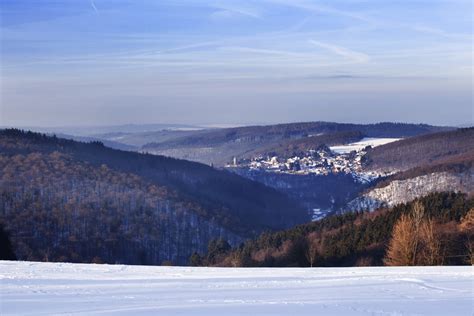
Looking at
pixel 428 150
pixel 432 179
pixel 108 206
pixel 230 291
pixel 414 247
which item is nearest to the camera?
pixel 230 291

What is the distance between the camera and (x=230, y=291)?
1483 cm

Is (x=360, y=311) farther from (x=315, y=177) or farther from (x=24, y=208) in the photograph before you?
(x=315, y=177)

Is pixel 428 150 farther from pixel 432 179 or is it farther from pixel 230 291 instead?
pixel 230 291

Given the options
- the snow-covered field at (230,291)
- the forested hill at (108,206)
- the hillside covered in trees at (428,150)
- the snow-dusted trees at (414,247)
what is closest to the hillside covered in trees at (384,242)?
the snow-dusted trees at (414,247)

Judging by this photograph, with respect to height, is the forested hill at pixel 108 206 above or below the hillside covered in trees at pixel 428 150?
below

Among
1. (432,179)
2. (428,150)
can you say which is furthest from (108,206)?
(428,150)

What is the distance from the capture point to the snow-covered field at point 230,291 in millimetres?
12781

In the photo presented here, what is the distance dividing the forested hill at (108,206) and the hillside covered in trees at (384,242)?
20.4 meters

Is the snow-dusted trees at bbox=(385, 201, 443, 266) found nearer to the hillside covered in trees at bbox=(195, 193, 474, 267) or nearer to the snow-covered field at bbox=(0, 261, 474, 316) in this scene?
the hillside covered in trees at bbox=(195, 193, 474, 267)

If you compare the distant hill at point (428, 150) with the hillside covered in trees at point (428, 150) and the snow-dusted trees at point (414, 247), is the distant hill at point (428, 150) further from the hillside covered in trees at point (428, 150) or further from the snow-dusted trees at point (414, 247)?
the snow-dusted trees at point (414, 247)

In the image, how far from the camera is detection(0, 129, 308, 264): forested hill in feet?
265

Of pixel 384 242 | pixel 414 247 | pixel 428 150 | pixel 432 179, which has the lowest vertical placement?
pixel 384 242

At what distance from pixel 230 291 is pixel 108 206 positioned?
8171 centimetres

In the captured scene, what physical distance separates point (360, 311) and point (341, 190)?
170 m
